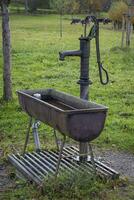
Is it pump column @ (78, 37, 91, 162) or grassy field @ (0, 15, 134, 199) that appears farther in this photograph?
grassy field @ (0, 15, 134, 199)

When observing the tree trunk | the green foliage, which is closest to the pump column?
the tree trunk

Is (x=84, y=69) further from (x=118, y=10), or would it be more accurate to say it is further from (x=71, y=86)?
(x=118, y=10)

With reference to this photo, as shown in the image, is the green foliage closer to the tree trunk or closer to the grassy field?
the grassy field

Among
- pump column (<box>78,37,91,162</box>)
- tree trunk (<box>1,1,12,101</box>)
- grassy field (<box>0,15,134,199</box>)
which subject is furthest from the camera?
tree trunk (<box>1,1,12,101</box>)

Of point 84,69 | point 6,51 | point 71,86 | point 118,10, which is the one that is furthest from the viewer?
point 118,10

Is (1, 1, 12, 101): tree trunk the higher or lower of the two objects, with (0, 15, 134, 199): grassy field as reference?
higher

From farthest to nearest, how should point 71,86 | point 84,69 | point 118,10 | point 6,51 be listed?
1. point 118,10
2. point 71,86
3. point 6,51
4. point 84,69

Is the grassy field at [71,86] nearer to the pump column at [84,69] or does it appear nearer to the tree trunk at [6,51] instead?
the tree trunk at [6,51]

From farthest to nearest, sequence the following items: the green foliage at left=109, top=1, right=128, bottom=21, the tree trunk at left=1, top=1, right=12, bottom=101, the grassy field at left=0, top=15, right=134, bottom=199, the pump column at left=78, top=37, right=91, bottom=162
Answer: the green foliage at left=109, top=1, right=128, bottom=21 → the tree trunk at left=1, top=1, right=12, bottom=101 → the grassy field at left=0, top=15, right=134, bottom=199 → the pump column at left=78, top=37, right=91, bottom=162

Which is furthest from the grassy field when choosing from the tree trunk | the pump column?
the pump column

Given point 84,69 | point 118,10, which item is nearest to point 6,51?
point 84,69

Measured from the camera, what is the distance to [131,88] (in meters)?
13.1

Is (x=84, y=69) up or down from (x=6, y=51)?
up

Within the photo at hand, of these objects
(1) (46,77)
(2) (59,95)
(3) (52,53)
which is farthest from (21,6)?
(2) (59,95)
